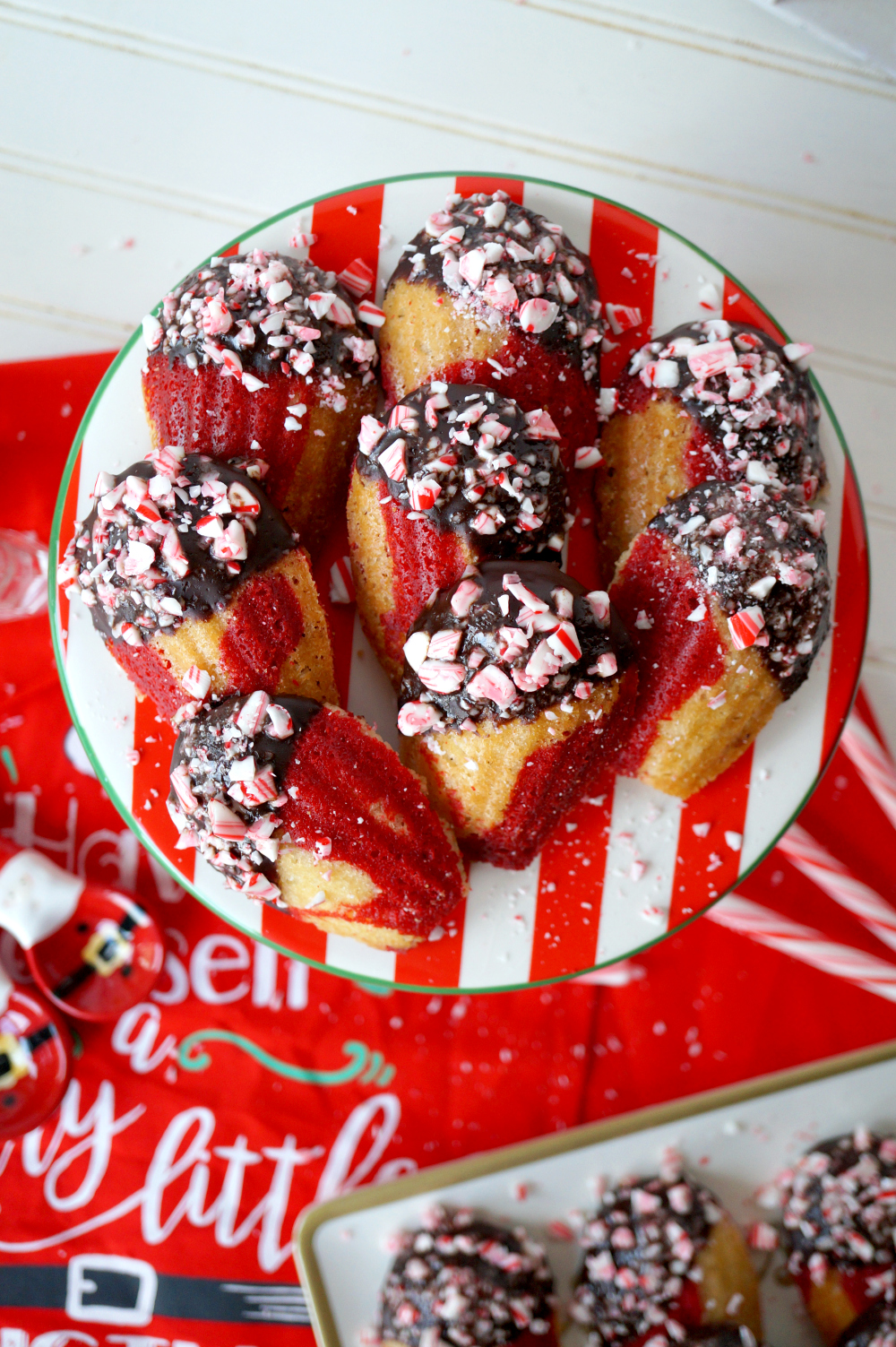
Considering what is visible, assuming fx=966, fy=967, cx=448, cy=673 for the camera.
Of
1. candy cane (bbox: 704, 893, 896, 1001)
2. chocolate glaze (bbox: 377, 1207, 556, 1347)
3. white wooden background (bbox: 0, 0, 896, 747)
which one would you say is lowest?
chocolate glaze (bbox: 377, 1207, 556, 1347)

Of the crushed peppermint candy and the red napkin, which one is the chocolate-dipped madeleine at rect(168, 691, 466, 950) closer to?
the red napkin

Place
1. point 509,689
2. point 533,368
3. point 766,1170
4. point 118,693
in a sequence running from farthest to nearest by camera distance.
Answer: point 766,1170 < point 118,693 < point 533,368 < point 509,689

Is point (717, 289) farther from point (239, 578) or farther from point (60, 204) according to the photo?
point (60, 204)

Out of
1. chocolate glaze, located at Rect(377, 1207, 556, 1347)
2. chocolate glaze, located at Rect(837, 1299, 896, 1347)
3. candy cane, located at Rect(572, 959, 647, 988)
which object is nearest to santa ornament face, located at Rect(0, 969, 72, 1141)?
chocolate glaze, located at Rect(377, 1207, 556, 1347)

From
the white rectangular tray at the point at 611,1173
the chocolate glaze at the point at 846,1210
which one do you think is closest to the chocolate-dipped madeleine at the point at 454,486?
the white rectangular tray at the point at 611,1173

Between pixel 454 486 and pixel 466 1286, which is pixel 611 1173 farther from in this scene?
pixel 454 486

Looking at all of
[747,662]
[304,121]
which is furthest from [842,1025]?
[304,121]
